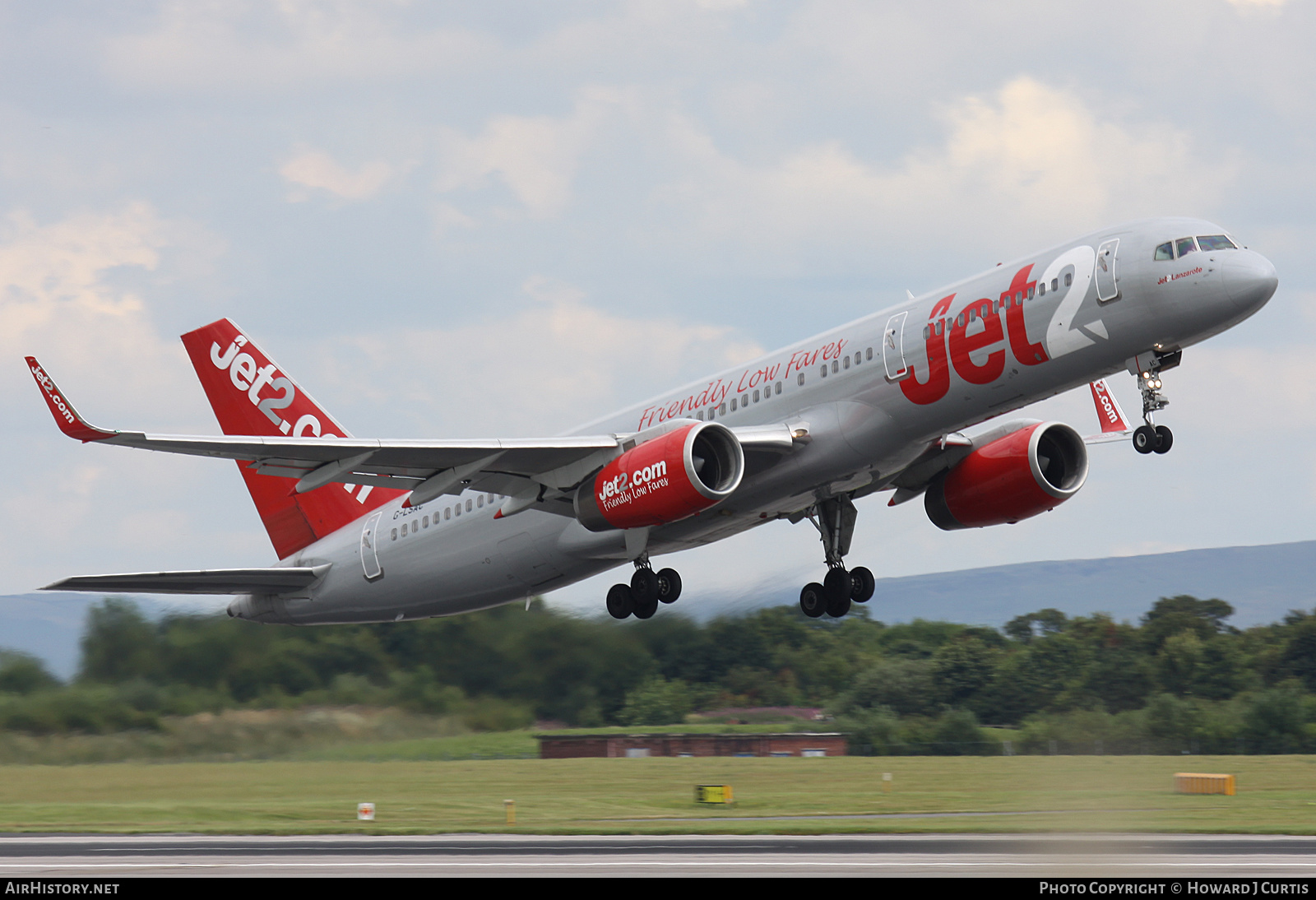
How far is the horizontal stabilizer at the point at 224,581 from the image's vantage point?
106 ft

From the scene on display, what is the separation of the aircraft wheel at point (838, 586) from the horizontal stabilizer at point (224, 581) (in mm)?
11322

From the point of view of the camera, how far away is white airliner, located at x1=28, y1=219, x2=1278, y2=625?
24531 mm

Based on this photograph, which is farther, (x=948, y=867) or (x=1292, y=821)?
(x=1292, y=821)

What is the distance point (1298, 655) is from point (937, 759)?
84.1 feet

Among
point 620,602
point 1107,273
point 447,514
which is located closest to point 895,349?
point 1107,273

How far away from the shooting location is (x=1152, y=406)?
24703mm

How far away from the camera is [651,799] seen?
41.6 m

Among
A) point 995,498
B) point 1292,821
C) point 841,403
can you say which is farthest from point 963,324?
point 1292,821

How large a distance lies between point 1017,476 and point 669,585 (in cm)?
747

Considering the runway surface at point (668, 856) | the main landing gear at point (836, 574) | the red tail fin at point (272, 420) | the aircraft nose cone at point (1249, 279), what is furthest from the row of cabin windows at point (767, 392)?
the red tail fin at point (272, 420)

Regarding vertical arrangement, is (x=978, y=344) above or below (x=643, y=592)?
above

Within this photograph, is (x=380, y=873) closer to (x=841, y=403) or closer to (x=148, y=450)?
(x=148, y=450)

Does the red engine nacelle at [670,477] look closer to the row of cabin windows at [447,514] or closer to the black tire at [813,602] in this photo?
the row of cabin windows at [447,514]

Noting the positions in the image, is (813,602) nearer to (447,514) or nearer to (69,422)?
(447,514)
